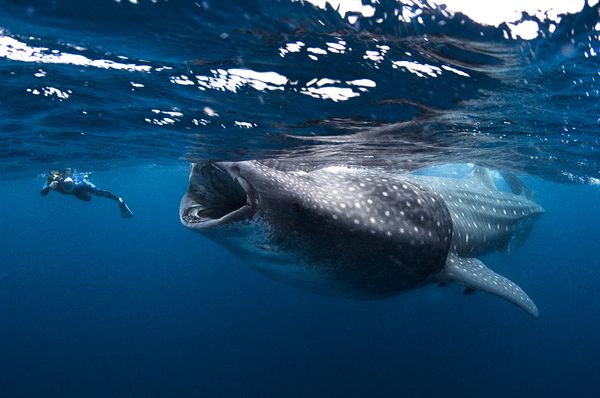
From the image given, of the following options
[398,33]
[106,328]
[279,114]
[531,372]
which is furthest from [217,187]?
[106,328]

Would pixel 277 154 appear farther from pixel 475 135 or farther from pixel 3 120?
pixel 3 120

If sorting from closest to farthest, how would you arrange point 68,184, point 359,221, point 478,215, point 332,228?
1. point 332,228
2. point 359,221
3. point 478,215
4. point 68,184

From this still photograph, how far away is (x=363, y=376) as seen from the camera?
1744 cm

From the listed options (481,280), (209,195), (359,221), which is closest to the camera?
(359,221)

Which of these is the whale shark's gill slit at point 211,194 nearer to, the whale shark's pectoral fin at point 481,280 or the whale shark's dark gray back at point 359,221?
the whale shark's dark gray back at point 359,221

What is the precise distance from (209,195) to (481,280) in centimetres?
431

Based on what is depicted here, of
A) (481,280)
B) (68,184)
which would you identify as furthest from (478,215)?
(68,184)

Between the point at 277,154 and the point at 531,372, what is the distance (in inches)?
861

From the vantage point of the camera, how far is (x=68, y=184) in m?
17.6

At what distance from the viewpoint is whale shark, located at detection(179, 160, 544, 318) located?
424cm

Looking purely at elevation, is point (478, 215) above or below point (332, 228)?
below

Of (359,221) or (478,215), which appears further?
(478,215)

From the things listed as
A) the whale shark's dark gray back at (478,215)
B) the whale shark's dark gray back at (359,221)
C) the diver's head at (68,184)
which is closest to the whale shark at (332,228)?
the whale shark's dark gray back at (359,221)

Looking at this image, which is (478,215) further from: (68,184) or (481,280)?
(68,184)
